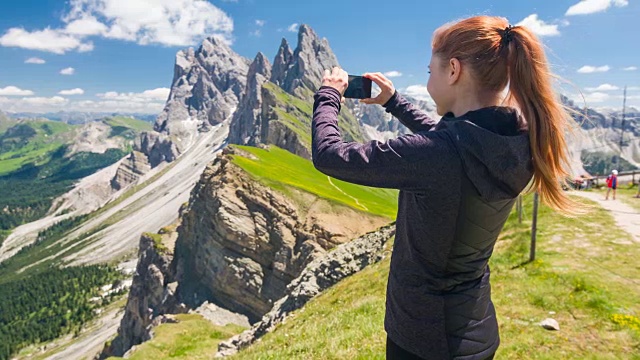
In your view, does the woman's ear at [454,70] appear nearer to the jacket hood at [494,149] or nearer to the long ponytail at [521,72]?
the long ponytail at [521,72]

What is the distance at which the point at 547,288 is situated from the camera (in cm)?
1480

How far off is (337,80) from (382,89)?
1200mm

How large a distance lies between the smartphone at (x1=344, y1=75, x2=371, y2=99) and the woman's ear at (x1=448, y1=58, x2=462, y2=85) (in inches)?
48.9

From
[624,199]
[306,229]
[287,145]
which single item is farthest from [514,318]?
[287,145]

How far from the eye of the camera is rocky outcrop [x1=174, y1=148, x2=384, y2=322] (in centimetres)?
6488

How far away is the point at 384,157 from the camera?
10.5ft

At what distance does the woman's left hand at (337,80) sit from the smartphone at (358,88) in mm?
208

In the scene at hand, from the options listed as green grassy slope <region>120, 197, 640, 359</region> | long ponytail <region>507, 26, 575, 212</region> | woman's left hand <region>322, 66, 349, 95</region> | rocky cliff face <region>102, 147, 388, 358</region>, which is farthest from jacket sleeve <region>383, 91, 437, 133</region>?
rocky cliff face <region>102, 147, 388, 358</region>

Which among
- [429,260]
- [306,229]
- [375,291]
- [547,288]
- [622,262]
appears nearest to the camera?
[429,260]

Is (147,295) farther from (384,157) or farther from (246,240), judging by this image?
(384,157)

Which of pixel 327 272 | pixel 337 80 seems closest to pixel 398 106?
pixel 337 80

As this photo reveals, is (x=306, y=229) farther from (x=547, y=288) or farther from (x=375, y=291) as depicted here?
(x=547, y=288)

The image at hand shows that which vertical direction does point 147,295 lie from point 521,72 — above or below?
below

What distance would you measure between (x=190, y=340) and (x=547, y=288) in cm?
2843
